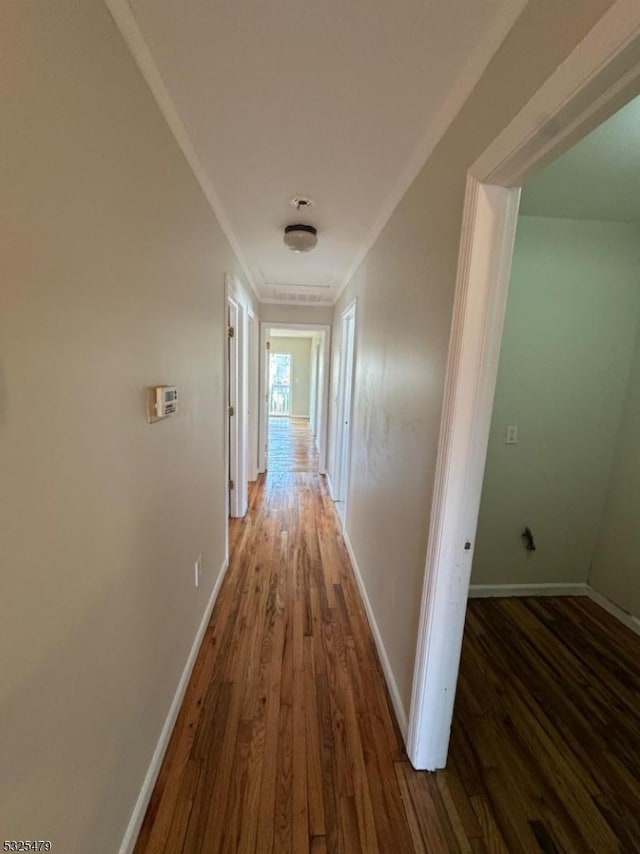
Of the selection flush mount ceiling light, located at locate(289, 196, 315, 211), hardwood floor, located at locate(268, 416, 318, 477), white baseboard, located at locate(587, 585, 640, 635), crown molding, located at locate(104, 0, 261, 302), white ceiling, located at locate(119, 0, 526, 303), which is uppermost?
flush mount ceiling light, located at locate(289, 196, 315, 211)

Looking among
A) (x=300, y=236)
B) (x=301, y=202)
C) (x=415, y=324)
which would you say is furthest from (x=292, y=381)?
(x=415, y=324)

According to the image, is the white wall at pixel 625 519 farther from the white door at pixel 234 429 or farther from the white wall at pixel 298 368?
the white wall at pixel 298 368

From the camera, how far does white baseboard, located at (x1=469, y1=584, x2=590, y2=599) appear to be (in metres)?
2.34

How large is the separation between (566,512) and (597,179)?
1897mm

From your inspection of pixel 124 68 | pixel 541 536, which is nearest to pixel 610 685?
pixel 541 536

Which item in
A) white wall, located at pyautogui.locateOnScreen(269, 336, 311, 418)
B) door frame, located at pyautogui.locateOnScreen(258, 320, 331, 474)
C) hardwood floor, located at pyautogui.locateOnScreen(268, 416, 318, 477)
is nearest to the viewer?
door frame, located at pyautogui.locateOnScreen(258, 320, 331, 474)

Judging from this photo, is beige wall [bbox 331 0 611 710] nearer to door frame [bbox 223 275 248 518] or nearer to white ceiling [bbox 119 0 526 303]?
white ceiling [bbox 119 0 526 303]

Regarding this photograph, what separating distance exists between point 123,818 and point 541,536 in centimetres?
250

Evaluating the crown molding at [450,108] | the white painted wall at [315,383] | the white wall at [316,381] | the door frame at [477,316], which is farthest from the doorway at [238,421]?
the white painted wall at [315,383]

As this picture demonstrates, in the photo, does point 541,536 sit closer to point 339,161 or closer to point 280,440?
point 339,161

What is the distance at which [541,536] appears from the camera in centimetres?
232

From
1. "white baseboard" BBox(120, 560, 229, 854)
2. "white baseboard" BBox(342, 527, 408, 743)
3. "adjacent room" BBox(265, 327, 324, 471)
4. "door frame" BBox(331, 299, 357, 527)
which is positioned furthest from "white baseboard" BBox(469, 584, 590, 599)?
"adjacent room" BBox(265, 327, 324, 471)

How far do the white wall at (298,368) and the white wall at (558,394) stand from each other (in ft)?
24.4

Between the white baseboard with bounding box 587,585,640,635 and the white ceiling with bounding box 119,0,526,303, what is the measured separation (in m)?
2.81
